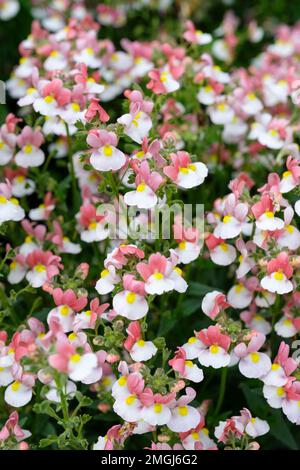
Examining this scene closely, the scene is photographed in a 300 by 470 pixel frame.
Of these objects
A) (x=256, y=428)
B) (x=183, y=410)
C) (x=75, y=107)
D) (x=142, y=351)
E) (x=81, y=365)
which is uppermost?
(x=75, y=107)

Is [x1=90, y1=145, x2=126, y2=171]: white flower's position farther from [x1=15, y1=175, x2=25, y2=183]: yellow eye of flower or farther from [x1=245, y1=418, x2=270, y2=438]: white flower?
[x1=245, y1=418, x2=270, y2=438]: white flower

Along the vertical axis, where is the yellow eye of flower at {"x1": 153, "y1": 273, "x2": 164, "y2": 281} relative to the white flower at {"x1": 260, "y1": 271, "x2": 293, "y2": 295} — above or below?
above

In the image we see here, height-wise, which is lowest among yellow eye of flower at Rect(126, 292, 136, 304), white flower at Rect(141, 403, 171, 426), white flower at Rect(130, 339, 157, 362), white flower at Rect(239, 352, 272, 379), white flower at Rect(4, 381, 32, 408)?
white flower at Rect(4, 381, 32, 408)

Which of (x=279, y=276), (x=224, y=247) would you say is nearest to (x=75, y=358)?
(x=279, y=276)

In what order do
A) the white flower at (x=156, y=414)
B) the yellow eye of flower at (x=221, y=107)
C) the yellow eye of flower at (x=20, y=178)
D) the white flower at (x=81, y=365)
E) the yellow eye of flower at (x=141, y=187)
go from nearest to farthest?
1. the white flower at (x=81, y=365)
2. the white flower at (x=156, y=414)
3. the yellow eye of flower at (x=141, y=187)
4. the yellow eye of flower at (x=20, y=178)
5. the yellow eye of flower at (x=221, y=107)

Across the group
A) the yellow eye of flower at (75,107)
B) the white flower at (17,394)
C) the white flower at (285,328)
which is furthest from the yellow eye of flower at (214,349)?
the yellow eye of flower at (75,107)

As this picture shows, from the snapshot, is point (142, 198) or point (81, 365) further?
point (142, 198)

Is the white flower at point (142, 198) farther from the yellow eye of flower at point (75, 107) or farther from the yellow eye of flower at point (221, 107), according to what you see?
the yellow eye of flower at point (221, 107)

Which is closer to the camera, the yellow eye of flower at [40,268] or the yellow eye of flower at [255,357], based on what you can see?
the yellow eye of flower at [255,357]

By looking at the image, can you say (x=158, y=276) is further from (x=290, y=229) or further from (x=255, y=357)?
(x=290, y=229)

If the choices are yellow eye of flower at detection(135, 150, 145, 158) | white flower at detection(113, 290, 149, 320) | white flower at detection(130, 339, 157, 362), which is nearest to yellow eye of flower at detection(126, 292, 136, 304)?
white flower at detection(113, 290, 149, 320)

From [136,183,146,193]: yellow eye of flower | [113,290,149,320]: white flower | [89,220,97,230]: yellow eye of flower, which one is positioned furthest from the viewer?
[89,220,97,230]: yellow eye of flower

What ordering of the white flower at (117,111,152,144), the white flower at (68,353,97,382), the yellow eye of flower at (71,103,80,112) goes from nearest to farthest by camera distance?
1. the white flower at (68,353,97,382)
2. the white flower at (117,111,152,144)
3. the yellow eye of flower at (71,103,80,112)
